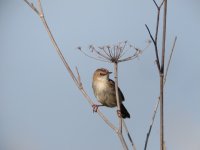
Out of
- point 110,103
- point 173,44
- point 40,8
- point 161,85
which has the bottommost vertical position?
point 110,103

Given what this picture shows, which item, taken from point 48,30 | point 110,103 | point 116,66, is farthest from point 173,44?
point 110,103

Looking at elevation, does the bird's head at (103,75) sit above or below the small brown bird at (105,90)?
above

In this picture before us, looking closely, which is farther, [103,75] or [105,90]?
[103,75]

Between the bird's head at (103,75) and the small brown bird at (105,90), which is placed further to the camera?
the bird's head at (103,75)

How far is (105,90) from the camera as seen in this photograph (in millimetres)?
8680

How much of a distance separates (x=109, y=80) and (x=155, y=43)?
5636mm

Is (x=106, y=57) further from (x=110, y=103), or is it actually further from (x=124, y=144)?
(x=110, y=103)

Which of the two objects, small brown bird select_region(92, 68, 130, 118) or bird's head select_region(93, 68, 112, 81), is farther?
A: bird's head select_region(93, 68, 112, 81)

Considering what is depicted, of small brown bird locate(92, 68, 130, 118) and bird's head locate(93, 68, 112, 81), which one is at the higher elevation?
bird's head locate(93, 68, 112, 81)

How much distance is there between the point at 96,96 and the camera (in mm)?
8727

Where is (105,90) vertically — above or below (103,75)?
below

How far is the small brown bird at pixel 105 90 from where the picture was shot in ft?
28.1

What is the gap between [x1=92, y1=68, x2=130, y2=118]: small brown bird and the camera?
856 cm

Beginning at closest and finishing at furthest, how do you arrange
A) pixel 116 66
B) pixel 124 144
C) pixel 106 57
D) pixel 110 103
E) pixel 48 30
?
pixel 124 144
pixel 48 30
pixel 116 66
pixel 106 57
pixel 110 103
